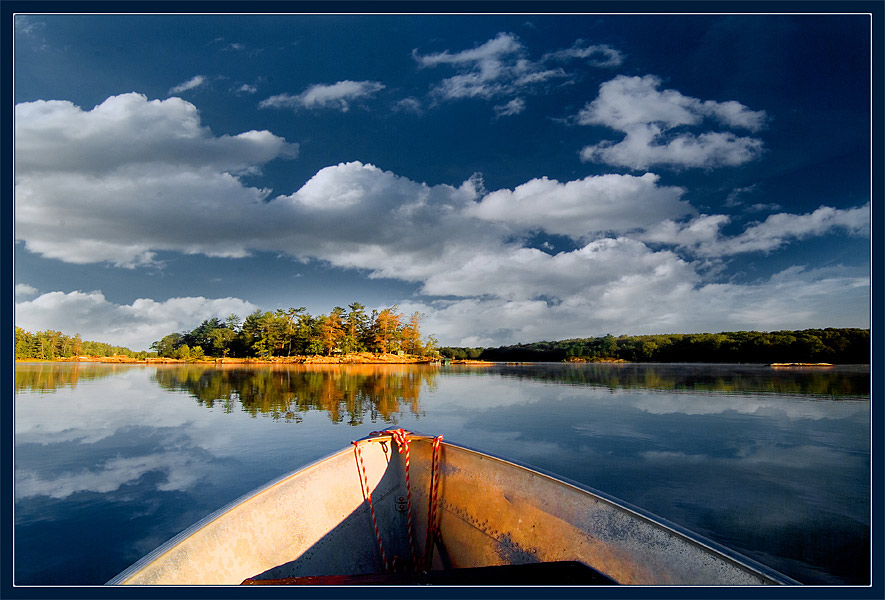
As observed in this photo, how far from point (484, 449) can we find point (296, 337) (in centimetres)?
5498

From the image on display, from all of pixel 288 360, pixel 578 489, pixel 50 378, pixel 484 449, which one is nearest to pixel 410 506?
pixel 578 489

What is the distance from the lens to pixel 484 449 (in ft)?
18.5

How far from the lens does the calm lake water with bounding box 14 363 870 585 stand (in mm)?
4836

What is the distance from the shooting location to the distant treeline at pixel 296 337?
56.3 metres

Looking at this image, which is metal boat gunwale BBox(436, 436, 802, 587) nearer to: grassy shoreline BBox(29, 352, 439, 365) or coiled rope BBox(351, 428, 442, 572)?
coiled rope BBox(351, 428, 442, 572)

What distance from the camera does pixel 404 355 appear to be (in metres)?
64.0

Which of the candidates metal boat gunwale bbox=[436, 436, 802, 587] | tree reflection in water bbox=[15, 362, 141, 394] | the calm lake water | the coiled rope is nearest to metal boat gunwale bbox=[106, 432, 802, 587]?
metal boat gunwale bbox=[436, 436, 802, 587]

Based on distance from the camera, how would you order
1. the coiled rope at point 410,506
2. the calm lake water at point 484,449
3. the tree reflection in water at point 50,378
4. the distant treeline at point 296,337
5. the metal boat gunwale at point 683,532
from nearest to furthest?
the metal boat gunwale at point 683,532
the coiled rope at point 410,506
the calm lake water at point 484,449
the tree reflection in water at point 50,378
the distant treeline at point 296,337

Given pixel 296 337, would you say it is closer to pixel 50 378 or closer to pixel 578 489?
pixel 50 378

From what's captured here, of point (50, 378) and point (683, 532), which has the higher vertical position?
point (683, 532)

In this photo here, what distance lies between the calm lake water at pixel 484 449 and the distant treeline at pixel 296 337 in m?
39.4

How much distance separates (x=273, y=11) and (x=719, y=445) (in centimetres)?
1115

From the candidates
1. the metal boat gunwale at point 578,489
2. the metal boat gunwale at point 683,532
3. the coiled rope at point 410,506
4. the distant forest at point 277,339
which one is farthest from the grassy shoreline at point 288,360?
the metal boat gunwale at point 683,532

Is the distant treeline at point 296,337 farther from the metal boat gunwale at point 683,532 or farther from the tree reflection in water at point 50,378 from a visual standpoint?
the metal boat gunwale at point 683,532
